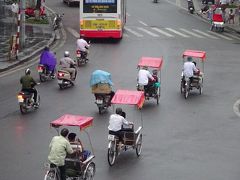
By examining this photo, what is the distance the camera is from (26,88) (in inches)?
910

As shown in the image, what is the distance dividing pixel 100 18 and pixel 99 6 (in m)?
0.77

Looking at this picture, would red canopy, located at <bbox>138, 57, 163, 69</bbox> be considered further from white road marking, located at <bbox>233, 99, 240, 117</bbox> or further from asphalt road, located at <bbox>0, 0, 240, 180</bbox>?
white road marking, located at <bbox>233, 99, 240, 117</bbox>

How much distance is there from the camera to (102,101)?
2314 centimetres

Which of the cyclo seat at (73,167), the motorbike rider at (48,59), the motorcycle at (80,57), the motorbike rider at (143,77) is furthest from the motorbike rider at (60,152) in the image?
the motorcycle at (80,57)

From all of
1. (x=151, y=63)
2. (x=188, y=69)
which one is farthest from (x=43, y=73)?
(x=188, y=69)

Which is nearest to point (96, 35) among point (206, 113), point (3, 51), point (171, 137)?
point (3, 51)

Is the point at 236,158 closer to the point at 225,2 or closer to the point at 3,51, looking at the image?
the point at 3,51

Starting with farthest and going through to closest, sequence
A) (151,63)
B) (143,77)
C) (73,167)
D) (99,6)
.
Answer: (99,6) < (151,63) < (143,77) < (73,167)

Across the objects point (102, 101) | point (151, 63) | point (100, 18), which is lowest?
point (102, 101)

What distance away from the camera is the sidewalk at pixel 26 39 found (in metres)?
33.3

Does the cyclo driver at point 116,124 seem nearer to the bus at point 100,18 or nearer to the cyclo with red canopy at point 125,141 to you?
the cyclo with red canopy at point 125,141

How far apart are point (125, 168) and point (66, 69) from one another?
36.5ft

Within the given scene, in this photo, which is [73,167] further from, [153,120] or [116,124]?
[153,120]

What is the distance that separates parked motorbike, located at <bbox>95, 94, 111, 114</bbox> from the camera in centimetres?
2314
